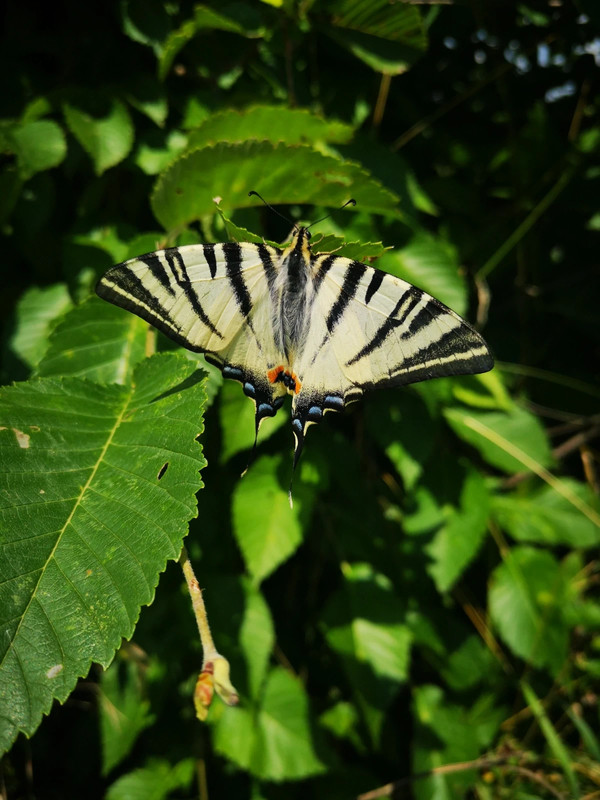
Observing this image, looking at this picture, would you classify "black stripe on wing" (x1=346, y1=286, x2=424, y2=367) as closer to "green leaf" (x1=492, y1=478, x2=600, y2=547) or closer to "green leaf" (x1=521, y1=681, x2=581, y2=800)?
"green leaf" (x1=492, y1=478, x2=600, y2=547)

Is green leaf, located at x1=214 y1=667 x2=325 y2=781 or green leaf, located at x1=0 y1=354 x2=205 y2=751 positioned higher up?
green leaf, located at x1=0 y1=354 x2=205 y2=751

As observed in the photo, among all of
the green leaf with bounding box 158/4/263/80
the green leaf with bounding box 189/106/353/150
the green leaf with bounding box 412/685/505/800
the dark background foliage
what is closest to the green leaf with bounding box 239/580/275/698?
the dark background foliage

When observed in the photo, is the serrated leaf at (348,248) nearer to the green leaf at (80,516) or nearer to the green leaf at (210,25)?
the green leaf at (80,516)

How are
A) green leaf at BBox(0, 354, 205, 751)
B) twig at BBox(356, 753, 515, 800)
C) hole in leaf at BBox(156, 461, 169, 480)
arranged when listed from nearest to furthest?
green leaf at BBox(0, 354, 205, 751) < hole in leaf at BBox(156, 461, 169, 480) < twig at BBox(356, 753, 515, 800)

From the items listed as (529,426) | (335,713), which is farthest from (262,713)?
(529,426)

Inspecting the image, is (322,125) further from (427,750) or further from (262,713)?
(427,750)

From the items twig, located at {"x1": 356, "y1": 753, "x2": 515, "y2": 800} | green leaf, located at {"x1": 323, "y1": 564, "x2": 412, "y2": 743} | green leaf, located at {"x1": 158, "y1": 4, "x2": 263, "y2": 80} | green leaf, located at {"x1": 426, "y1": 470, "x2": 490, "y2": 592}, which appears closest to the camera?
green leaf, located at {"x1": 158, "y1": 4, "x2": 263, "y2": 80}

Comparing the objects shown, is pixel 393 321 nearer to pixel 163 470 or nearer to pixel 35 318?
pixel 163 470

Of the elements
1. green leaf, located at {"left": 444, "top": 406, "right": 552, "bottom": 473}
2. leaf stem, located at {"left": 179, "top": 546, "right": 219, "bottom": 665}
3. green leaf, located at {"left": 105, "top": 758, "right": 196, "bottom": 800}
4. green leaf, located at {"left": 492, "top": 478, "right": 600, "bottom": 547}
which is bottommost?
green leaf, located at {"left": 105, "top": 758, "right": 196, "bottom": 800}
